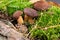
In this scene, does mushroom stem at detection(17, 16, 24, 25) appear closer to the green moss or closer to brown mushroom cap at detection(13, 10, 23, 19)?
brown mushroom cap at detection(13, 10, 23, 19)

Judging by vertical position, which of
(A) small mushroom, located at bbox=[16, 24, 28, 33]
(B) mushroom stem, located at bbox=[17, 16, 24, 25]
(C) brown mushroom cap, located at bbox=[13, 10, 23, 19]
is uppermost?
(C) brown mushroom cap, located at bbox=[13, 10, 23, 19]

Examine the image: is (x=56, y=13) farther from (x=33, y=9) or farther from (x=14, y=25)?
(x=14, y=25)

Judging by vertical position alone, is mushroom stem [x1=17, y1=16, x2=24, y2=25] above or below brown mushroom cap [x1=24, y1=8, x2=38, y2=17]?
below

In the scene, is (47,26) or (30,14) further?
(30,14)

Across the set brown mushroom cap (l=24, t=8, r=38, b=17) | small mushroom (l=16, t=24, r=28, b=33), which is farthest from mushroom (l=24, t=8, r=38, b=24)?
small mushroom (l=16, t=24, r=28, b=33)

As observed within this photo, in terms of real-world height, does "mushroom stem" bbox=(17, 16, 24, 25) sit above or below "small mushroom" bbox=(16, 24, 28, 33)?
above

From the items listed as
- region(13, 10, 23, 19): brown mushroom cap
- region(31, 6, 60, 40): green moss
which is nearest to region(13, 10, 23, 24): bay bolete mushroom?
region(13, 10, 23, 19): brown mushroom cap

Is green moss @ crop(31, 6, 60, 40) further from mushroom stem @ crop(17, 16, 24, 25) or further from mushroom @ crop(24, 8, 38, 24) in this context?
mushroom stem @ crop(17, 16, 24, 25)

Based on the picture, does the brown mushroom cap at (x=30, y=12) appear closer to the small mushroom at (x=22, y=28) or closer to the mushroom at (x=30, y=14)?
the mushroom at (x=30, y=14)

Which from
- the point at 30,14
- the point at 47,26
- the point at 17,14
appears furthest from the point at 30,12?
the point at 47,26

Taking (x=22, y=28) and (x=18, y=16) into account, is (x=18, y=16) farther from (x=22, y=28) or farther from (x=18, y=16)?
(x=22, y=28)

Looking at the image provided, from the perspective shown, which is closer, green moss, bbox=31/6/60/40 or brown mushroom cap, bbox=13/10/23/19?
green moss, bbox=31/6/60/40
